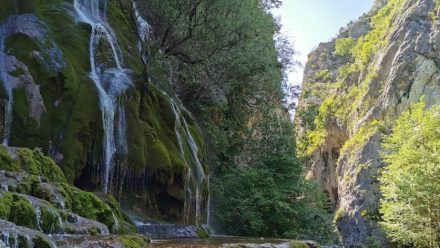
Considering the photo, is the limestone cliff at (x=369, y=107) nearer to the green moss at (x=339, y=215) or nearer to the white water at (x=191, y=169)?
the green moss at (x=339, y=215)

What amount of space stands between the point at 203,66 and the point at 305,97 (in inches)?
1143

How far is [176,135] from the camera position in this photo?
1369 centimetres

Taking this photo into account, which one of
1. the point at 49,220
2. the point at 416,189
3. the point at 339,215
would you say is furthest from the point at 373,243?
the point at 49,220

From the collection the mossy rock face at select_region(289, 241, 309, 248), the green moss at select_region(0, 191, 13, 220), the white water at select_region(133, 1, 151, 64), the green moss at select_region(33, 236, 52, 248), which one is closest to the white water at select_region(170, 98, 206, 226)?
the white water at select_region(133, 1, 151, 64)

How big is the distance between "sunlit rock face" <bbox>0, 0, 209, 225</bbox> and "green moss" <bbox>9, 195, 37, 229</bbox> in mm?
4269

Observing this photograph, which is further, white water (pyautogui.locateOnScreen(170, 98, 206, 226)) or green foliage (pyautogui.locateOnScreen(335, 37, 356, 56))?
green foliage (pyautogui.locateOnScreen(335, 37, 356, 56))

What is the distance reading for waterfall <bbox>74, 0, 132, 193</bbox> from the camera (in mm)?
10703

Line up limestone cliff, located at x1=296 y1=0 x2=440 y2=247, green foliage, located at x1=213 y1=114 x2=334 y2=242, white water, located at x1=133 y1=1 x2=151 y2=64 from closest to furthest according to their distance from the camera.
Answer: white water, located at x1=133 y1=1 x2=151 y2=64, green foliage, located at x1=213 y1=114 x2=334 y2=242, limestone cliff, located at x1=296 y1=0 x2=440 y2=247

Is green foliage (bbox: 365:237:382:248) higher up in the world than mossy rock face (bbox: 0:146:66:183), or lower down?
lower down

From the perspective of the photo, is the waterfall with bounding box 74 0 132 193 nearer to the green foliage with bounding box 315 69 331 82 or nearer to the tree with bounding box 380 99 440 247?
the tree with bounding box 380 99 440 247

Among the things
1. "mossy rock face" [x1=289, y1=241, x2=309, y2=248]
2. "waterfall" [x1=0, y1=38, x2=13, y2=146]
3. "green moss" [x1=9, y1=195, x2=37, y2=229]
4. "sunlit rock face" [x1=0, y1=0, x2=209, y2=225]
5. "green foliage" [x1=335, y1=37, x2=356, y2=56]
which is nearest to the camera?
"green moss" [x1=9, y1=195, x2=37, y2=229]

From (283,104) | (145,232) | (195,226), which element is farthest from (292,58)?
(145,232)

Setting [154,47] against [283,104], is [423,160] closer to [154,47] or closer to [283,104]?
[283,104]

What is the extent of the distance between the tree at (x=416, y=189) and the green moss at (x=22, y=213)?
58.7ft
